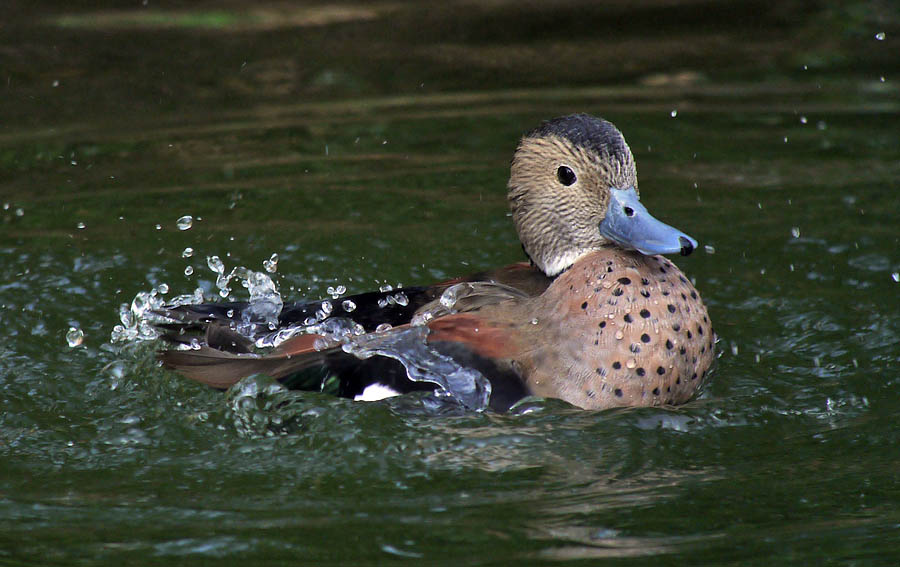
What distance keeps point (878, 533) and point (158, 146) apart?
16.9 feet

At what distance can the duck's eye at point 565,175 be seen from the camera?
485cm

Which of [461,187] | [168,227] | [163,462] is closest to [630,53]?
[461,187]

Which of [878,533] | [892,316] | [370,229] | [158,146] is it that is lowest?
[878,533]

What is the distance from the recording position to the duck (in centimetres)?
445

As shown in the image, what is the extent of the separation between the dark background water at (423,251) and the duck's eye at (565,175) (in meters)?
0.90

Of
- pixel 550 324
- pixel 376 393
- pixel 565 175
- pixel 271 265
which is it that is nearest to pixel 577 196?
pixel 565 175

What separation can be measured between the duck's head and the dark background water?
0.67 meters

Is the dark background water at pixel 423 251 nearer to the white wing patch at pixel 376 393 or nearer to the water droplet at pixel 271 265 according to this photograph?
the white wing patch at pixel 376 393

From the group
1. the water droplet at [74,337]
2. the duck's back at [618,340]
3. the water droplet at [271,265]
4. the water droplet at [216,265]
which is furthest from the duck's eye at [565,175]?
the water droplet at [74,337]

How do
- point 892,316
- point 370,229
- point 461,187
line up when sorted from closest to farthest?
point 892,316, point 370,229, point 461,187

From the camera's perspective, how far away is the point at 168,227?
667cm

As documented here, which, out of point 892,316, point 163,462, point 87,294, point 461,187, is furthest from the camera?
point 461,187

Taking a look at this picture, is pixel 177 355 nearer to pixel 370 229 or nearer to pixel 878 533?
pixel 370 229

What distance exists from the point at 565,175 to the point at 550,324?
2.14ft
